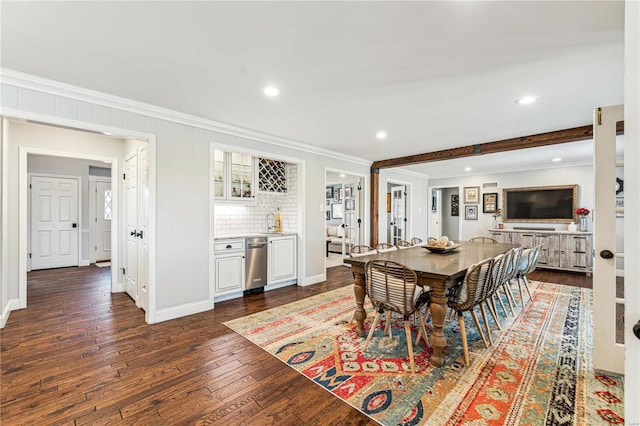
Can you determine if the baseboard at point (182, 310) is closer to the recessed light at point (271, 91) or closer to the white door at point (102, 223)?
the recessed light at point (271, 91)

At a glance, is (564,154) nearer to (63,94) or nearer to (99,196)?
(63,94)

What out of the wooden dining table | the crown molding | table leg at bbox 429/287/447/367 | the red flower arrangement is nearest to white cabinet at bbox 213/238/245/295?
the crown molding

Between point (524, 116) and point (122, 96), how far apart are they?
455cm

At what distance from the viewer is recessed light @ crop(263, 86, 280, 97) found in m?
2.69

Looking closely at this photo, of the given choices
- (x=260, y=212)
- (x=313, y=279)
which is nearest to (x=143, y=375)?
(x=313, y=279)

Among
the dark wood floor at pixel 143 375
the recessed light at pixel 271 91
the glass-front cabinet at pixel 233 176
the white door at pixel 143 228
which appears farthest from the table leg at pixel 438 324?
the glass-front cabinet at pixel 233 176

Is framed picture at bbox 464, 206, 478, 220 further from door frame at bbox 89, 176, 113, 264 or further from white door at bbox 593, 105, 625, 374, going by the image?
door frame at bbox 89, 176, 113, 264

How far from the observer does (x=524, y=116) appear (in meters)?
3.44

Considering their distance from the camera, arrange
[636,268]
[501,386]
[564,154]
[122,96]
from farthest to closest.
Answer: [564,154] < [122,96] < [501,386] < [636,268]

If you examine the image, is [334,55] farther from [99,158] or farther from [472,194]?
[472,194]

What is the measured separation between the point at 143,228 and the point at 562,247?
25.8 ft

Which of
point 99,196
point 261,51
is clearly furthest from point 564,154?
point 99,196

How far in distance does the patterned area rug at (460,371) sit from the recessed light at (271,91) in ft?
8.04

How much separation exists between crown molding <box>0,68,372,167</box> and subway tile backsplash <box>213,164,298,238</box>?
2.70 ft
